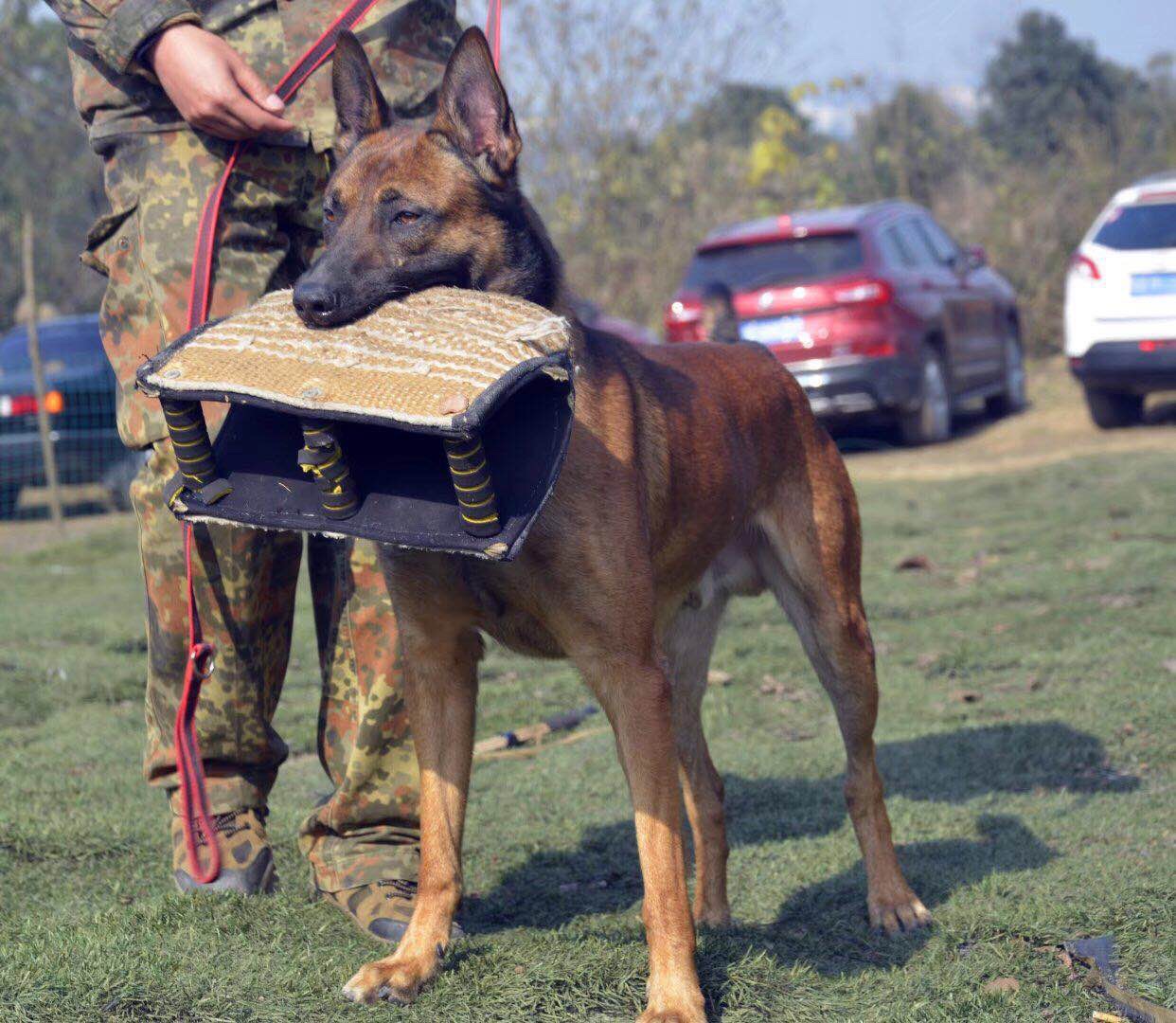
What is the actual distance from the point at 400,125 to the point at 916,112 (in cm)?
1961

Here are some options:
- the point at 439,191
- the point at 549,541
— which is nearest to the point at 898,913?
the point at 549,541

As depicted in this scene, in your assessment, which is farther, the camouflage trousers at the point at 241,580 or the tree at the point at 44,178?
the tree at the point at 44,178

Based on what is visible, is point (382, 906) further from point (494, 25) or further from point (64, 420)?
point (64, 420)

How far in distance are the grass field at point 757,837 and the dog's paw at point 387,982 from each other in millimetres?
36

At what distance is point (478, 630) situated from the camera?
297cm

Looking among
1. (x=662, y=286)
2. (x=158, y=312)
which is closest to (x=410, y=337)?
(x=158, y=312)

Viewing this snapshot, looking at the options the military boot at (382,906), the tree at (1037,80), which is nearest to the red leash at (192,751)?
the military boot at (382,906)

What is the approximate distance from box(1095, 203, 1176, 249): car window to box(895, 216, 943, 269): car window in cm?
151

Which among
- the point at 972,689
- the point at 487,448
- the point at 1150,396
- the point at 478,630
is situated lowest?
the point at 1150,396

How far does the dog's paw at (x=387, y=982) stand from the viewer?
2.65m

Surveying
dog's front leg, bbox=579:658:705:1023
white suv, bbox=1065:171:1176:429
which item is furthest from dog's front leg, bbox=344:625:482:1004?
white suv, bbox=1065:171:1176:429

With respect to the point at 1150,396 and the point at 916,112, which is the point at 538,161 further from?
the point at 1150,396

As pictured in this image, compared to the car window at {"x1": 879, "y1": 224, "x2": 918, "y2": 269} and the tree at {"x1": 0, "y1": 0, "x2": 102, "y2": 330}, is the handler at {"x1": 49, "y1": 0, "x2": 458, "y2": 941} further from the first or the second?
the tree at {"x1": 0, "y1": 0, "x2": 102, "y2": 330}

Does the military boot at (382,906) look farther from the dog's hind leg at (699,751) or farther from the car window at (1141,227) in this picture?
the car window at (1141,227)
